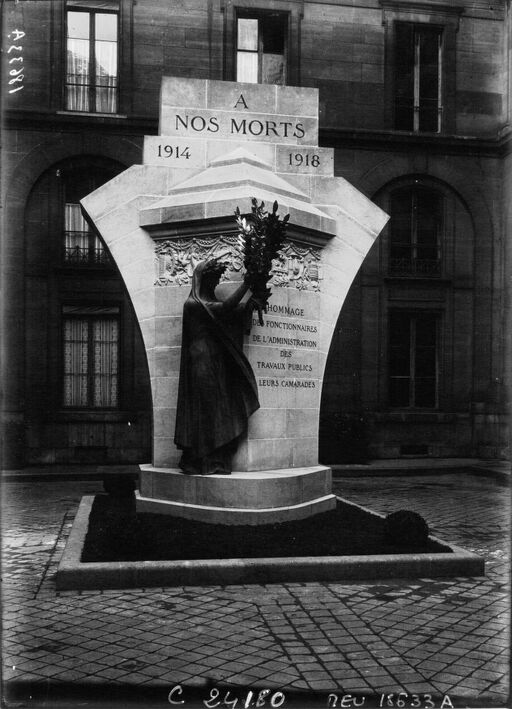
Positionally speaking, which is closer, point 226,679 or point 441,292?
point 226,679

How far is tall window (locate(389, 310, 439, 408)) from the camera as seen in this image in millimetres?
24375

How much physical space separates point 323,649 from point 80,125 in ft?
65.1

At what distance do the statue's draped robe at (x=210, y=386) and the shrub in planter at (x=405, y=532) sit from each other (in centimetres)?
218

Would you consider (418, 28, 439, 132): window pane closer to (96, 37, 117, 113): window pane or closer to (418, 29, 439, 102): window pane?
(418, 29, 439, 102): window pane

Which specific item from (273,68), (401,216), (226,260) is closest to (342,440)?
(401,216)

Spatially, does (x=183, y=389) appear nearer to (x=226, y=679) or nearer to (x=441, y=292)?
(x=226, y=679)

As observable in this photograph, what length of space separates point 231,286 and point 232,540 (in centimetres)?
338

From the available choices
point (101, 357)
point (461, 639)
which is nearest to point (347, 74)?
point (101, 357)

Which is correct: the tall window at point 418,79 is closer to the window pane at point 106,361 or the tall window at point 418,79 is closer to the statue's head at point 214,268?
the window pane at point 106,361

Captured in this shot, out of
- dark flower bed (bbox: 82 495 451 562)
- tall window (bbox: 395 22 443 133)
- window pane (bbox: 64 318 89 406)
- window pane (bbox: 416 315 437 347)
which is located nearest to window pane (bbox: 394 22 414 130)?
tall window (bbox: 395 22 443 133)

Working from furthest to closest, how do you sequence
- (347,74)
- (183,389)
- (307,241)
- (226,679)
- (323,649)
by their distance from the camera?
(347,74), (307,241), (183,389), (323,649), (226,679)

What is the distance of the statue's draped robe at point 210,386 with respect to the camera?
365 inches

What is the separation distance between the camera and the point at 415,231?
2491cm

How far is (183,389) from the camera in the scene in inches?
372
